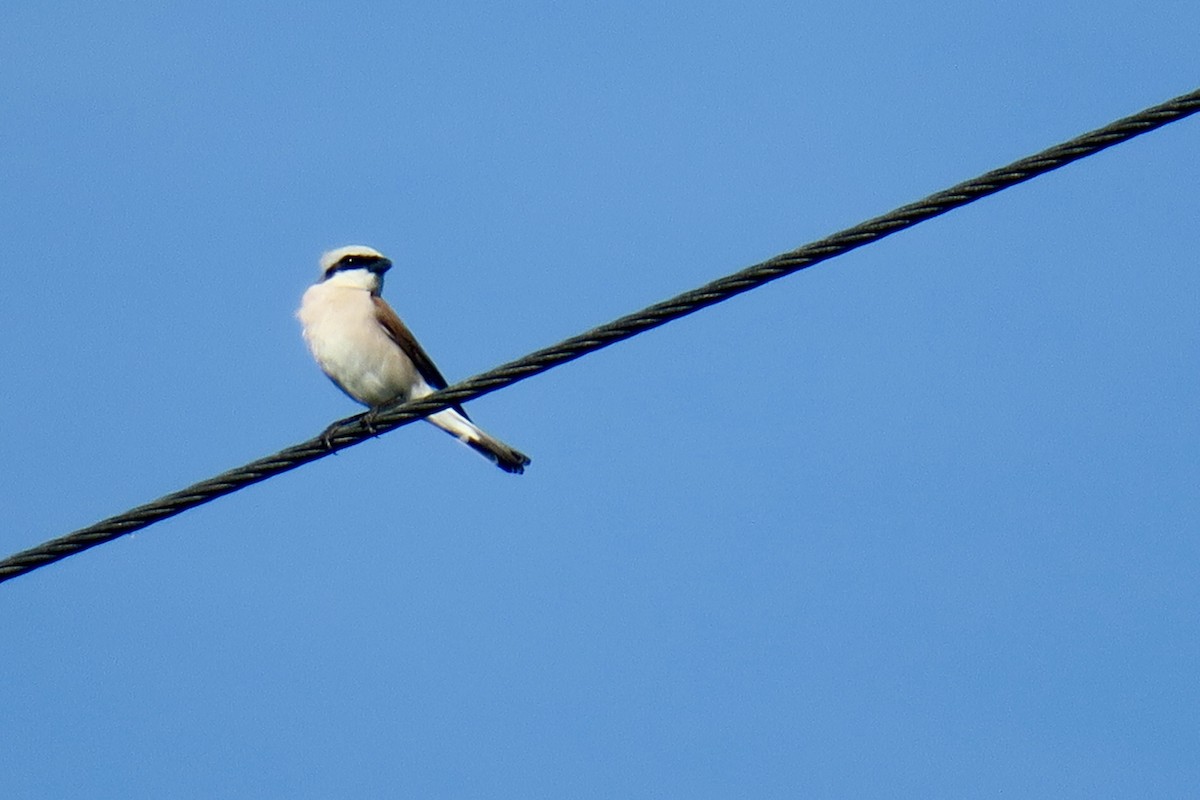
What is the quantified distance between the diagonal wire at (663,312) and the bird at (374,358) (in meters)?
3.22

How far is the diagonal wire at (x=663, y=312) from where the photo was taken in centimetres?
467

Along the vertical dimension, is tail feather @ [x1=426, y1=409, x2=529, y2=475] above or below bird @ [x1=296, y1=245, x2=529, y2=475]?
below

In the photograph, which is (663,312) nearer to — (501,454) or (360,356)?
(501,454)

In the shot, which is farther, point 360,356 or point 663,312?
point 360,356

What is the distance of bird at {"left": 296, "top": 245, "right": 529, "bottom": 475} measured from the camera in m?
9.10

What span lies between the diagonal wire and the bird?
3218 millimetres

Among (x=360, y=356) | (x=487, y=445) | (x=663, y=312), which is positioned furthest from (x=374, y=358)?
(x=663, y=312)

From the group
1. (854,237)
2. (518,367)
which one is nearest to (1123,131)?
(854,237)

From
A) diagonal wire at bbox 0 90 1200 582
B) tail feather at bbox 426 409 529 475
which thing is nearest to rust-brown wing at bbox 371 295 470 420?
tail feather at bbox 426 409 529 475

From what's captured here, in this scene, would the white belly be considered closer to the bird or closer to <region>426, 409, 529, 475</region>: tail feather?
the bird

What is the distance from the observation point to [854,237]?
4.89 m

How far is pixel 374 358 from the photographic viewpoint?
9.47m

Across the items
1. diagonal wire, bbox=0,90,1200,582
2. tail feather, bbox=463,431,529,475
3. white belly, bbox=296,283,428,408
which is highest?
white belly, bbox=296,283,428,408

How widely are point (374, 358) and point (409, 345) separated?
0.91 ft
